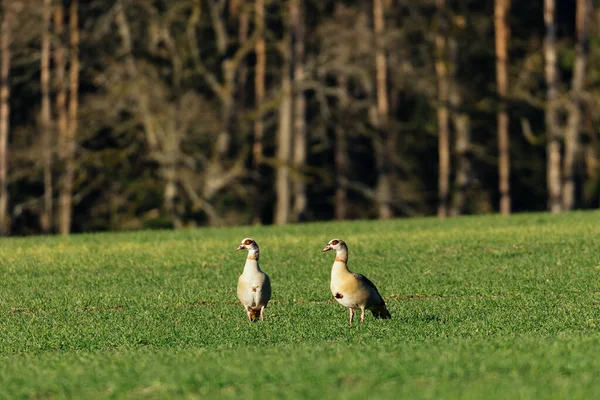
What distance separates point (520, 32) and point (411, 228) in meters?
27.4

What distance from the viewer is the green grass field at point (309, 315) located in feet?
38.6

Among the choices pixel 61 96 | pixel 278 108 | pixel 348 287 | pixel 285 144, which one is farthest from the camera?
pixel 61 96

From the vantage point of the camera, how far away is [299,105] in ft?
152

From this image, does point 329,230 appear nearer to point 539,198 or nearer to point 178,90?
point 178,90

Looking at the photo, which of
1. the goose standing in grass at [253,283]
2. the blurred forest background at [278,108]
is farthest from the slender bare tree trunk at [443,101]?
the goose standing in grass at [253,283]

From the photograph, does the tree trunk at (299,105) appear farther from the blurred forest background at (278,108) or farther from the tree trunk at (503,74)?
the tree trunk at (503,74)

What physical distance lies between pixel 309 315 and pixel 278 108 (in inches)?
1237

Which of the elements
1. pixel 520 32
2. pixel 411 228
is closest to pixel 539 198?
pixel 520 32

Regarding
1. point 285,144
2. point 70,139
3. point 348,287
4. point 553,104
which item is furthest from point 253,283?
point 70,139

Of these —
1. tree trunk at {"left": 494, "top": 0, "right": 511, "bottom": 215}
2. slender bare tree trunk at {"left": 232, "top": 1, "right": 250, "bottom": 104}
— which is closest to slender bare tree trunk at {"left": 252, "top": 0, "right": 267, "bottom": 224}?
slender bare tree trunk at {"left": 232, "top": 1, "right": 250, "bottom": 104}

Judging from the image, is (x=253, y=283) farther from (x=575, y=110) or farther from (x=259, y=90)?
(x=259, y=90)

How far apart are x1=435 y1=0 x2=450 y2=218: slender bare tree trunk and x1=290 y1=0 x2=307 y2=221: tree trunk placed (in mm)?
5405

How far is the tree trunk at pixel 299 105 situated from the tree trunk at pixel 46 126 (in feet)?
28.8

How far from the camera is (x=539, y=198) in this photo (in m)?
59.5
